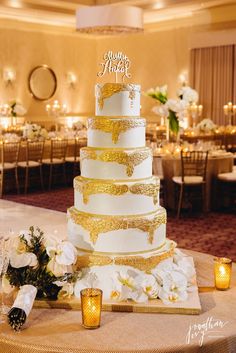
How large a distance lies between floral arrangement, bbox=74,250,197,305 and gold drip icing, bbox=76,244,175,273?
1.5 inches

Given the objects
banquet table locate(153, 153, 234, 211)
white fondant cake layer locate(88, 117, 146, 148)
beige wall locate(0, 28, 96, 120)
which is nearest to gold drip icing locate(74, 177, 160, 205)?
white fondant cake layer locate(88, 117, 146, 148)

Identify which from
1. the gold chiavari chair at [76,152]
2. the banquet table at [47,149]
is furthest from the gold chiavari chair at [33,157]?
the gold chiavari chair at [76,152]

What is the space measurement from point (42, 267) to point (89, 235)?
34 cm

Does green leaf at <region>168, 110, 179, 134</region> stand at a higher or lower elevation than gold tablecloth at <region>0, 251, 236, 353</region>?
higher

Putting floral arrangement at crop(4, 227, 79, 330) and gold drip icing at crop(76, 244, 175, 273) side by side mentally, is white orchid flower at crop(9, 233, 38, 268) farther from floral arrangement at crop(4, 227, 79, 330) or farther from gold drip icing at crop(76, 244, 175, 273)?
gold drip icing at crop(76, 244, 175, 273)

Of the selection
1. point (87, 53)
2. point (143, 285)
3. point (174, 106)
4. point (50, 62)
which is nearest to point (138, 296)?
point (143, 285)

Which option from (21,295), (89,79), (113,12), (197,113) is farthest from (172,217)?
(89,79)

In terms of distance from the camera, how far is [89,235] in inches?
121

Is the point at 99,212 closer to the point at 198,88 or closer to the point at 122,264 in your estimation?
the point at 122,264

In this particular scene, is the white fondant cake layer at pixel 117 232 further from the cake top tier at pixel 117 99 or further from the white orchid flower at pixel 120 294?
the cake top tier at pixel 117 99

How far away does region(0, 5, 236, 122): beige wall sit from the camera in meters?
14.2

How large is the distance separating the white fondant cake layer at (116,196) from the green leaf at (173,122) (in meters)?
5.27

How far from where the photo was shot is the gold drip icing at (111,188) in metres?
3.03

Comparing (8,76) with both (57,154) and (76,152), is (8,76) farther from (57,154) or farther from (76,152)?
(57,154)
